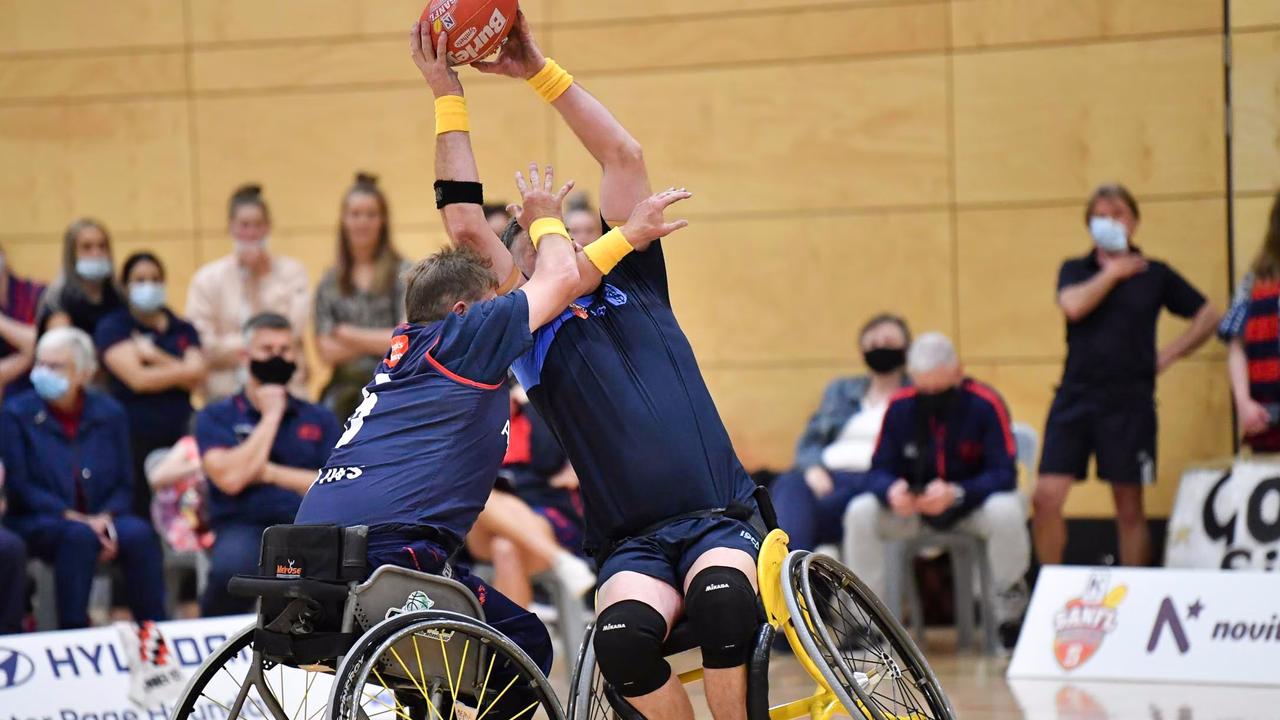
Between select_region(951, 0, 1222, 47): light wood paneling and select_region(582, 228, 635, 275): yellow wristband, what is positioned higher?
select_region(951, 0, 1222, 47): light wood paneling

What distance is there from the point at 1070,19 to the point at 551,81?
547 cm

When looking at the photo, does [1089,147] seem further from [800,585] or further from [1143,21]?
[800,585]

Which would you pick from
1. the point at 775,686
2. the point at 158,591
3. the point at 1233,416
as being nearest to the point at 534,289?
the point at 775,686

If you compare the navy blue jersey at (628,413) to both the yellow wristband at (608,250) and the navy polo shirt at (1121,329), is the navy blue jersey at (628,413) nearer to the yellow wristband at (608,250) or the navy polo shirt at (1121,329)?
the yellow wristband at (608,250)

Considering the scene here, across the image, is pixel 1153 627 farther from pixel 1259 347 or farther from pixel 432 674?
pixel 432 674

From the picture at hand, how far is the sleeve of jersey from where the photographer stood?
3320mm

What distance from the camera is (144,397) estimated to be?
24.9ft

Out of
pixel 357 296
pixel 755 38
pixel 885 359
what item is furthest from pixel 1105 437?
pixel 357 296

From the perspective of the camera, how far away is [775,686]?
5785 millimetres

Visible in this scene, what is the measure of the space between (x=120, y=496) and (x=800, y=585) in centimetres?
438

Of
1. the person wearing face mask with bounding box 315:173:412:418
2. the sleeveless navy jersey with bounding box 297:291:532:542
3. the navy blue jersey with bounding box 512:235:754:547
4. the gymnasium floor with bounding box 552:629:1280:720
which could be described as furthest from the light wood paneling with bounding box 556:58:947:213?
the sleeveless navy jersey with bounding box 297:291:532:542

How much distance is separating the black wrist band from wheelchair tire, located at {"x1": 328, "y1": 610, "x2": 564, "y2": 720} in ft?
3.15

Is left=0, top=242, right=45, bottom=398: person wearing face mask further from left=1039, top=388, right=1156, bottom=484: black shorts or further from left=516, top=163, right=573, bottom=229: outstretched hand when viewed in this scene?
left=516, top=163, right=573, bottom=229: outstretched hand

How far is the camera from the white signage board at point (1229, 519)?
21.4ft
